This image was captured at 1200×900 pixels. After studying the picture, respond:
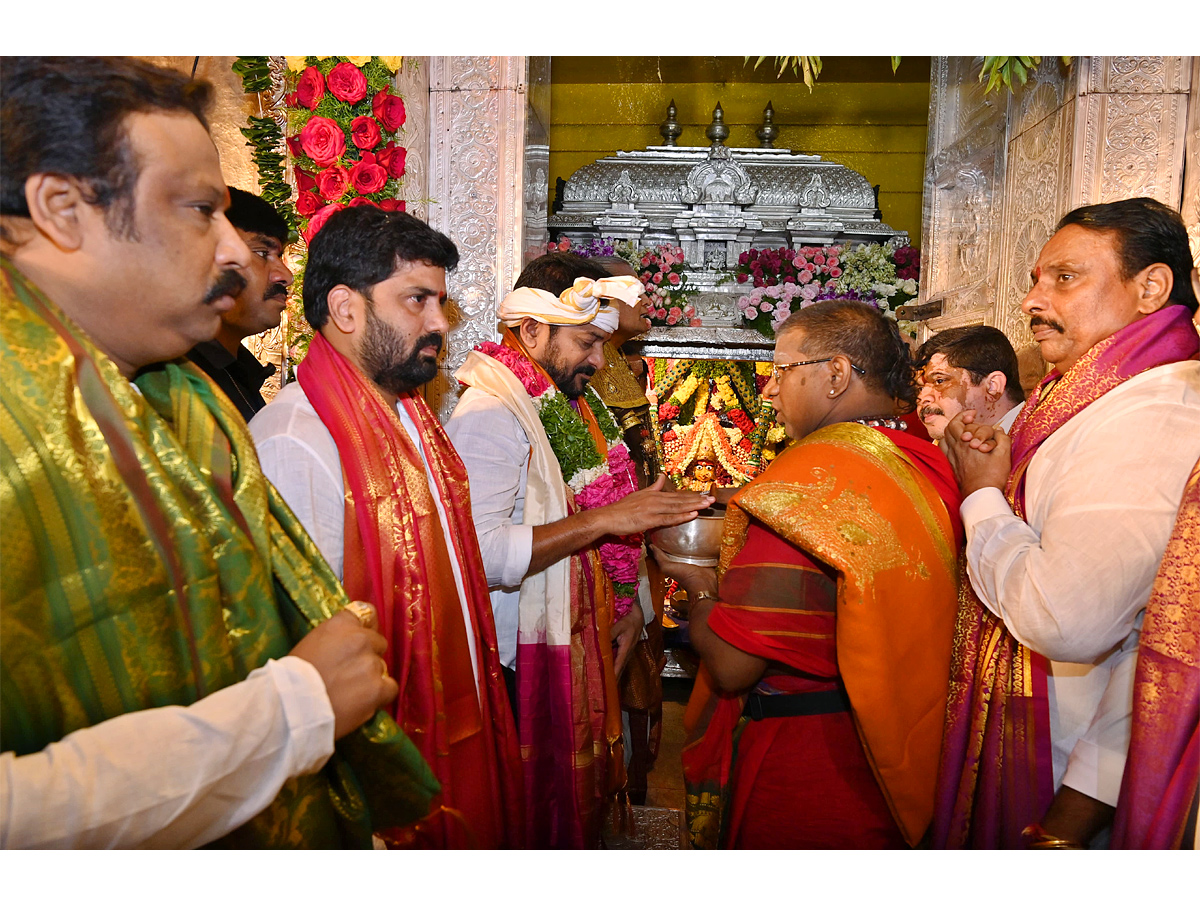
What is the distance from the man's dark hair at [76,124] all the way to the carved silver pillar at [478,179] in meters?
2.63

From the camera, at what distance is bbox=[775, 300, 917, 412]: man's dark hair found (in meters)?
2.18

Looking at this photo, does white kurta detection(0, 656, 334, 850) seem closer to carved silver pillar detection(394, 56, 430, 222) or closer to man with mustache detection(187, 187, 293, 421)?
man with mustache detection(187, 187, 293, 421)

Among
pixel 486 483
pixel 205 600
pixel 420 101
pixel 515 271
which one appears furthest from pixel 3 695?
pixel 420 101

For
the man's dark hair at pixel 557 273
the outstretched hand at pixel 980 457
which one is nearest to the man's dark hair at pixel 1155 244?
the outstretched hand at pixel 980 457

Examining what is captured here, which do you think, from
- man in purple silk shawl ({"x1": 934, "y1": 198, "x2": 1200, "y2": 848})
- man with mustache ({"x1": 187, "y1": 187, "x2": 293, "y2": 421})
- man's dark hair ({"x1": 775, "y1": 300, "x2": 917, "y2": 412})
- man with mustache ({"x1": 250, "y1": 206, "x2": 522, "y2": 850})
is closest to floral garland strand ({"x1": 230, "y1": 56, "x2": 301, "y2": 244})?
man with mustache ({"x1": 187, "y1": 187, "x2": 293, "y2": 421})

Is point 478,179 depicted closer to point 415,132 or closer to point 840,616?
point 415,132

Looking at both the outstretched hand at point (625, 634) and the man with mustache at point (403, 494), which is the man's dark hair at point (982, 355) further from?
the man with mustache at point (403, 494)

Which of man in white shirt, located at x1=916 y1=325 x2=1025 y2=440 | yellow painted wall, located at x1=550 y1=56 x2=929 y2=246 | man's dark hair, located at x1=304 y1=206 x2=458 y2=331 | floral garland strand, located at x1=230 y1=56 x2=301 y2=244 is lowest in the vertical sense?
man in white shirt, located at x1=916 y1=325 x2=1025 y2=440

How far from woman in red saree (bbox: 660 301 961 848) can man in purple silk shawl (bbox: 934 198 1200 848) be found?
0.12m

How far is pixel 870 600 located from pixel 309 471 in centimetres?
129

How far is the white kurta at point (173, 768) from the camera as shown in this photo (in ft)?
2.69

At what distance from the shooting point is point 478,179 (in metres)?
3.70

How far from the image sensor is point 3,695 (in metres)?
0.89

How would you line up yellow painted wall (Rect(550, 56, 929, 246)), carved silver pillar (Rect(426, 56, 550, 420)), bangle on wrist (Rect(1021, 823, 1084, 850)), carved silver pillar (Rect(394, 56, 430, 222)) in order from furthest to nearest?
1. yellow painted wall (Rect(550, 56, 929, 246))
2. carved silver pillar (Rect(426, 56, 550, 420))
3. carved silver pillar (Rect(394, 56, 430, 222))
4. bangle on wrist (Rect(1021, 823, 1084, 850))
